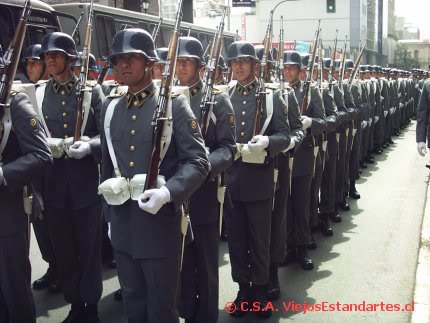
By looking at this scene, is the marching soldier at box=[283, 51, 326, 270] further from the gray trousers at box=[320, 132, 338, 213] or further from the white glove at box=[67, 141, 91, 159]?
the white glove at box=[67, 141, 91, 159]

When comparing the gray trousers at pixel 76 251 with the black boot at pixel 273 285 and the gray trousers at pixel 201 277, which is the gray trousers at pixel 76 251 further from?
the black boot at pixel 273 285

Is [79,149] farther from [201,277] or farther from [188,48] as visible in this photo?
[201,277]

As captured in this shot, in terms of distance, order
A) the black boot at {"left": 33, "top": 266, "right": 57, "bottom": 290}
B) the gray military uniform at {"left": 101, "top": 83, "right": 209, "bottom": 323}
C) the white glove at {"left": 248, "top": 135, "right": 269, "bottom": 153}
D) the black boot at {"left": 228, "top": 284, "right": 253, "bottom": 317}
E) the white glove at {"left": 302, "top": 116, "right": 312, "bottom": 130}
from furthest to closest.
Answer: the white glove at {"left": 302, "top": 116, "right": 312, "bottom": 130} < the black boot at {"left": 33, "top": 266, "right": 57, "bottom": 290} < the black boot at {"left": 228, "top": 284, "right": 253, "bottom": 317} < the white glove at {"left": 248, "top": 135, "right": 269, "bottom": 153} < the gray military uniform at {"left": 101, "top": 83, "right": 209, "bottom": 323}

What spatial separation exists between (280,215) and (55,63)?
2.20 m

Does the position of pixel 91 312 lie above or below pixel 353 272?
above

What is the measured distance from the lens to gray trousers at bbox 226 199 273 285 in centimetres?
463

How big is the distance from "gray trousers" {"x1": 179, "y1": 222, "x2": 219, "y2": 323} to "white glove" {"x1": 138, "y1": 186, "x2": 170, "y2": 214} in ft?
3.43

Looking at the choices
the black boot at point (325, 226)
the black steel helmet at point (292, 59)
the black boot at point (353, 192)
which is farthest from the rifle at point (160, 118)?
the black boot at point (353, 192)

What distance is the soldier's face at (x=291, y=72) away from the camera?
5.95 meters

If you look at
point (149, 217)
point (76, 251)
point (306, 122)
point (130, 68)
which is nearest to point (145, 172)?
point (149, 217)

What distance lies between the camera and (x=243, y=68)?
464 cm

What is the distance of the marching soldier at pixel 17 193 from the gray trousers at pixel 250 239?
1.66 m

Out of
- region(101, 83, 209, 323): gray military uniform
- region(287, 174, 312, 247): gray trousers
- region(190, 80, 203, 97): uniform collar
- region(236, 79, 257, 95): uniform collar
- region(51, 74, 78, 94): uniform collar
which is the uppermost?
region(51, 74, 78, 94): uniform collar

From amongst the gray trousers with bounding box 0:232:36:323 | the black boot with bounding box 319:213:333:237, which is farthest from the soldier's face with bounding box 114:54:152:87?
the black boot with bounding box 319:213:333:237
